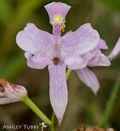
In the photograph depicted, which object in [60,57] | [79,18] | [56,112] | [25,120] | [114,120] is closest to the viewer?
[56,112]

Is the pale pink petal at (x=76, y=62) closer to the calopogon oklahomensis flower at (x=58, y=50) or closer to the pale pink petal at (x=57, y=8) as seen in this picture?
the calopogon oklahomensis flower at (x=58, y=50)

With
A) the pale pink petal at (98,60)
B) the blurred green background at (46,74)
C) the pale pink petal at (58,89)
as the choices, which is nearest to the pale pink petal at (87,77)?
the pale pink petal at (98,60)

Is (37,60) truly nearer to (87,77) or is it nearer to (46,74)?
(87,77)

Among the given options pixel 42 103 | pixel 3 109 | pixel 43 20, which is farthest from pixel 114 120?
pixel 43 20

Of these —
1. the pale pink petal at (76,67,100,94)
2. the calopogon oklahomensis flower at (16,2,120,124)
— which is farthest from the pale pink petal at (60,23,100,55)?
the pale pink petal at (76,67,100,94)

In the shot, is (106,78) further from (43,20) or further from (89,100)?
(43,20)

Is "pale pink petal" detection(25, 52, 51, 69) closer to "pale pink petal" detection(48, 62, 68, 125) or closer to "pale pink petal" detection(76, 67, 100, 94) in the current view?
"pale pink petal" detection(48, 62, 68, 125)
